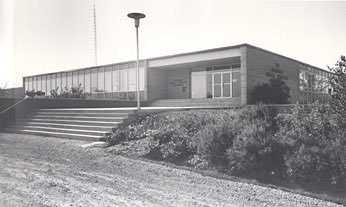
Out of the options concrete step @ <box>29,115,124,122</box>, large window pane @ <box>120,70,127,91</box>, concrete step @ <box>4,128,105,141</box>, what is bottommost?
concrete step @ <box>4,128,105,141</box>

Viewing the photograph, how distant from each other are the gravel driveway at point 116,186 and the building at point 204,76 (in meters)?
13.1

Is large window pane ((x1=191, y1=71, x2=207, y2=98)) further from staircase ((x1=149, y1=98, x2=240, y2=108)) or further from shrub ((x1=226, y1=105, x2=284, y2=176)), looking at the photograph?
shrub ((x1=226, y1=105, x2=284, y2=176))

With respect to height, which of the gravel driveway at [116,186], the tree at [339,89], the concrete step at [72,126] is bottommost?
the gravel driveway at [116,186]

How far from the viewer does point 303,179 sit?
568 centimetres

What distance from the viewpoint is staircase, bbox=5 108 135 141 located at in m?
11.6

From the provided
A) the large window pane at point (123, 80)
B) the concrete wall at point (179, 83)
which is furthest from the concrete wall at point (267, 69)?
the large window pane at point (123, 80)

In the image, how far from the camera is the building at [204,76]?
19547mm

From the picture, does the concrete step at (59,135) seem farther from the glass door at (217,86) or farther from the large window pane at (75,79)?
the large window pane at (75,79)

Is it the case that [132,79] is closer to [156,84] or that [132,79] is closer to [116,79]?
[116,79]

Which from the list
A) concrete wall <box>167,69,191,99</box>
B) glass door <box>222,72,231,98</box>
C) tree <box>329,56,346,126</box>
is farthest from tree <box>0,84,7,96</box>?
tree <box>329,56,346,126</box>

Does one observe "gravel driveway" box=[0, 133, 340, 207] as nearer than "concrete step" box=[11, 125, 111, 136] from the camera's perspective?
Yes

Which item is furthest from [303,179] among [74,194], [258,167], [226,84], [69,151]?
[226,84]

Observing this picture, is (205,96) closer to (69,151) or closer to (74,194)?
(69,151)

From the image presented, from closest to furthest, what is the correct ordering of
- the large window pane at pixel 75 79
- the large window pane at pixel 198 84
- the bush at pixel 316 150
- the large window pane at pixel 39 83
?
the bush at pixel 316 150, the large window pane at pixel 198 84, the large window pane at pixel 75 79, the large window pane at pixel 39 83
